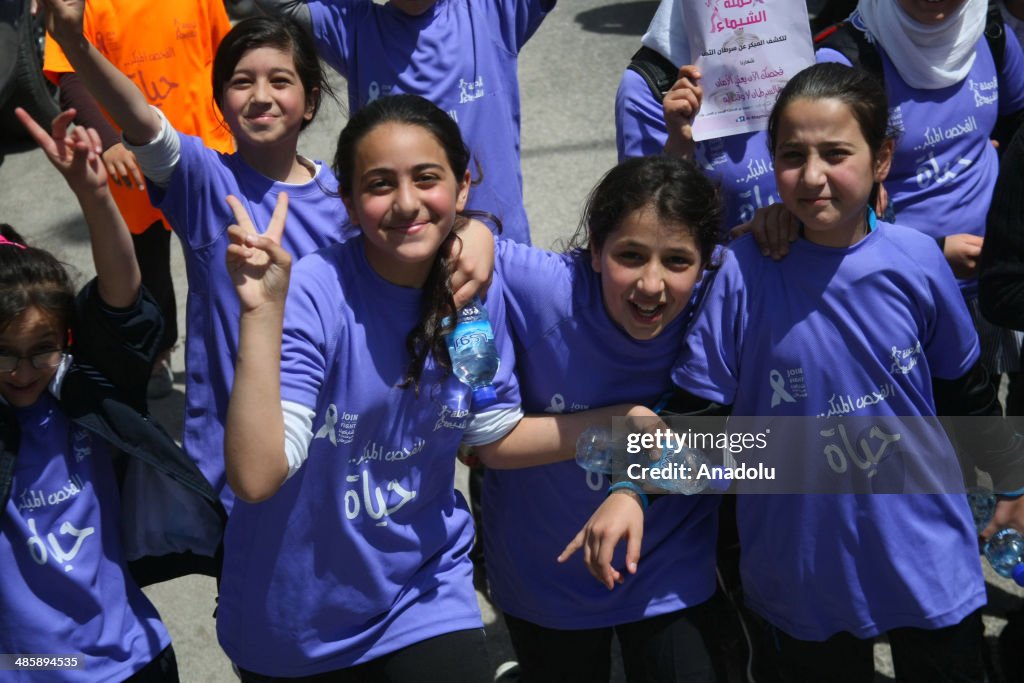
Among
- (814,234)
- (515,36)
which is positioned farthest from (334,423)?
(515,36)

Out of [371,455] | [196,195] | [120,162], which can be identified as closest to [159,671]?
[371,455]

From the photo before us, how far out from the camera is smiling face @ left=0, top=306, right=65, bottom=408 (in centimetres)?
261

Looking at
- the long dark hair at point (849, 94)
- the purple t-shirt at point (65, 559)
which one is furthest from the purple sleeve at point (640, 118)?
the purple t-shirt at point (65, 559)

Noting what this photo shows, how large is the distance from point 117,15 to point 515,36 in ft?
4.71

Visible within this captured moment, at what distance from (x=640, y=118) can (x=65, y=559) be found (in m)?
1.88

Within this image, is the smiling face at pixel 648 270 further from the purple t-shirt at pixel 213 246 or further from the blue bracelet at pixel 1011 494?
the blue bracelet at pixel 1011 494

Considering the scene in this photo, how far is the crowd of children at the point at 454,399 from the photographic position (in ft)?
8.25

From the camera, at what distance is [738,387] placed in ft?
9.06

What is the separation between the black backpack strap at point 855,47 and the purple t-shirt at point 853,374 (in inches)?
31.5

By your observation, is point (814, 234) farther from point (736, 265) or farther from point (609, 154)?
point (609, 154)

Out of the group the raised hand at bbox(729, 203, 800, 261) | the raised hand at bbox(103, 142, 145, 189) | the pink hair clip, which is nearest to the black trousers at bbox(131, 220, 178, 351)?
the raised hand at bbox(103, 142, 145, 189)

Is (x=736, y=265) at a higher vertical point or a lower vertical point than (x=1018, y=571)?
higher

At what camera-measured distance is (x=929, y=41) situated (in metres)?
3.32

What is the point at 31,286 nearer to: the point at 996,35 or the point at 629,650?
the point at 629,650
